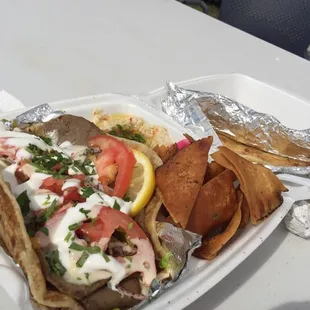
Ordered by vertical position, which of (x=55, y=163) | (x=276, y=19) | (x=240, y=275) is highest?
(x=276, y=19)

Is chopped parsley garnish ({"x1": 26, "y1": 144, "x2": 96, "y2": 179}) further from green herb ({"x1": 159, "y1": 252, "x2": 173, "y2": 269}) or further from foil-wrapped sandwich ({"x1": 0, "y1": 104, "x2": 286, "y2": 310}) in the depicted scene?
green herb ({"x1": 159, "y1": 252, "x2": 173, "y2": 269})

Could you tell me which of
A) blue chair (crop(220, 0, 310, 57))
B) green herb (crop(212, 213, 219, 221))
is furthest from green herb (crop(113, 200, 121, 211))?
blue chair (crop(220, 0, 310, 57))

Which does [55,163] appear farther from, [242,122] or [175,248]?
[242,122]

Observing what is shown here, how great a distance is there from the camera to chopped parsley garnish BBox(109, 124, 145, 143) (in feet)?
4.53

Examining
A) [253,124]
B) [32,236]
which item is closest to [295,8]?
[253,124]

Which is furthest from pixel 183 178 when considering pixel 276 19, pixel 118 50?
pixel 276 19

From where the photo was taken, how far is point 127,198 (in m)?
1.10

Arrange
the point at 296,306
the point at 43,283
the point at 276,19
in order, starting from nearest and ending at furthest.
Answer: the point at 43,283 < the point at 296,306 < the point at 276,19

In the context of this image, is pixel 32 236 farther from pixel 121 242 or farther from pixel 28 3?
pixel 28 3

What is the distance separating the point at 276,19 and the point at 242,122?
127 centimetres

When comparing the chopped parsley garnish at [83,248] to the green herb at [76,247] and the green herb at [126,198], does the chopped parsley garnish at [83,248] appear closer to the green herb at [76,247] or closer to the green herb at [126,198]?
the green herb at [76,247]

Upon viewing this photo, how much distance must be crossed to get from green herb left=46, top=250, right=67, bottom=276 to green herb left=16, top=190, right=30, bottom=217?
0.13 meters

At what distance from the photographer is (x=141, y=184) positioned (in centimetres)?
112

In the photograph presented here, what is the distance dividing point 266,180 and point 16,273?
62cm
